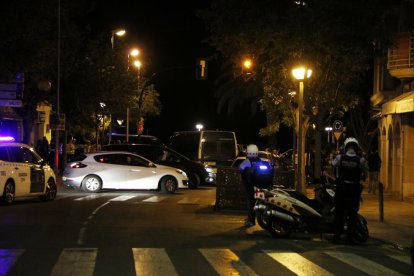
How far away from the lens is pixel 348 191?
12.1 m

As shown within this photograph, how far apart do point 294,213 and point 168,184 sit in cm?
1145

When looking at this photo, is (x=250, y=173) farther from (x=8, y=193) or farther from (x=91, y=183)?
(x=91, y=183)

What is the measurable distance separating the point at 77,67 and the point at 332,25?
17715 mm

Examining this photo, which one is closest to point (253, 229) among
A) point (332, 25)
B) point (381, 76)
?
point (332, 25)

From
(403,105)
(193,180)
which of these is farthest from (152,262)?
(193,180)

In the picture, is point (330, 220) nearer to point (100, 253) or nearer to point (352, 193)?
point (352, 193)

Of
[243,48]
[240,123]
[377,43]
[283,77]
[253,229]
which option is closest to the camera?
[253,229]

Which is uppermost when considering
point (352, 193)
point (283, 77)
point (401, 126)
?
point (283, 77)

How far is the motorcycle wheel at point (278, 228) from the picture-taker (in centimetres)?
1269

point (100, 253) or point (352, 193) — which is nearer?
point (100, 253)

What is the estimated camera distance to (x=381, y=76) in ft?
86.0

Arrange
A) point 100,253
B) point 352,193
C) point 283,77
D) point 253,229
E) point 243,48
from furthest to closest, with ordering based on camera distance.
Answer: point 283,77 → point 243,48 → point 253,229 → point 352,193 → point 100,253

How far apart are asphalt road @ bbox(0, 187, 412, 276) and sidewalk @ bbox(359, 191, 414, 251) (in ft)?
1.55

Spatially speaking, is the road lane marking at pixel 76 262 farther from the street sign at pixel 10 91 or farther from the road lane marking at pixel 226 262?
the street sign at pixel 10 91
